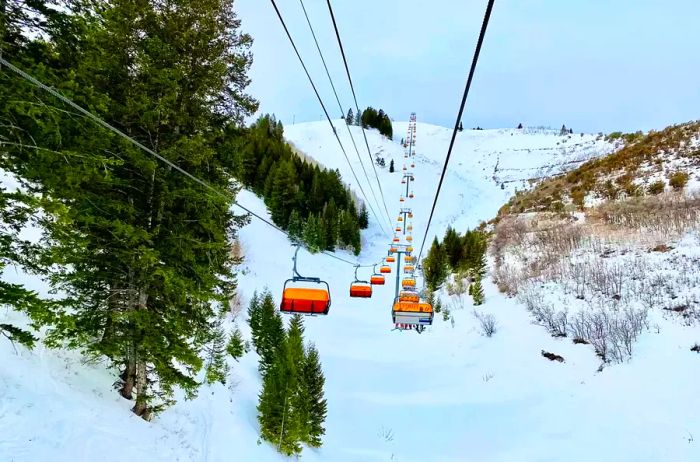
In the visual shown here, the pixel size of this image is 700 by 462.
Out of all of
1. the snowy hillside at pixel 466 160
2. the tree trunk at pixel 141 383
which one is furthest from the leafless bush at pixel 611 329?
the snowy hillside at pixel 466 160

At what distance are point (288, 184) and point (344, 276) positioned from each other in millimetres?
16054

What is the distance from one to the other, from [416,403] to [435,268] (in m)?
19.6

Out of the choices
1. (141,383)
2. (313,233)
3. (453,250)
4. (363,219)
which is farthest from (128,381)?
(363,219)

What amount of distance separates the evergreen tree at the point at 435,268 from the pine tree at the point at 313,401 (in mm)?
17213

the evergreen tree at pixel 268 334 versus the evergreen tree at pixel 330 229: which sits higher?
the evergreen tree at pixel 330 229

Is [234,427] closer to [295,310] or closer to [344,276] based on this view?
[295,310]

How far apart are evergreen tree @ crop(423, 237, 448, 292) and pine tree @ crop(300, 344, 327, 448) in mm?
17213

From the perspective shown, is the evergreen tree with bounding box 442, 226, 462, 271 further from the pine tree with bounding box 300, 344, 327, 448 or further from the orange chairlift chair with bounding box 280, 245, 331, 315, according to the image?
the orange chairlift chair with bounding box 280, 245, 331, 315

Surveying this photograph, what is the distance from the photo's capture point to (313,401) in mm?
19984

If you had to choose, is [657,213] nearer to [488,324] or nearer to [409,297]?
[488,324]

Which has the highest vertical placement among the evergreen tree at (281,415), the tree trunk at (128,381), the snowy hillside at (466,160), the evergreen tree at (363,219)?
the snowy hillside at (466,160)

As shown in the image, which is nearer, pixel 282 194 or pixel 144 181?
pixel 144 181

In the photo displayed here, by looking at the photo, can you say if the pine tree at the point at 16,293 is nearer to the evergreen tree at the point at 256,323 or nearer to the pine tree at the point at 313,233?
the evergreen tree at the point at 256,323

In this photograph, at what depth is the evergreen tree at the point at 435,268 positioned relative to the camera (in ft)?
120
